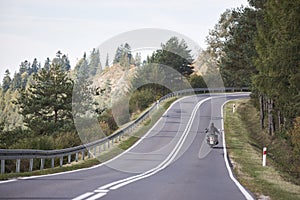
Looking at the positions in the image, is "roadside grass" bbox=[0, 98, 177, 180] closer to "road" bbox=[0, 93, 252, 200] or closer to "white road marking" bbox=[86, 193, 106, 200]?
"road" bbox=[0, 93, 252, 200]

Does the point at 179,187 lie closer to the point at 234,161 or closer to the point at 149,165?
the point at 149,165

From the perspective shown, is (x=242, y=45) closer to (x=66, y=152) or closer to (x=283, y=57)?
(x=283, y=57)

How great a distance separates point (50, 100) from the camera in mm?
55531

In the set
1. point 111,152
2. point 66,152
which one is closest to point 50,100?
point 111,152

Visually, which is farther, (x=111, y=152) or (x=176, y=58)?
(x=176, y=58)

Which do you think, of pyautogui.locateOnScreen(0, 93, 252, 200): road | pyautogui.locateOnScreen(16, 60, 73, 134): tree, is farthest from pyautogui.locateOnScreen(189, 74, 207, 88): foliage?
pyautogui.locateOnScreen(16, 60, 73, 134): tree

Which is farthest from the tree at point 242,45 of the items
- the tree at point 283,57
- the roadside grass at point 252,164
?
the tree at point 283,57

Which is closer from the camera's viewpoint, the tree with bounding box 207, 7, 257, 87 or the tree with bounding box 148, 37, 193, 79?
the tree with bounding box 207, 7, 257, 87

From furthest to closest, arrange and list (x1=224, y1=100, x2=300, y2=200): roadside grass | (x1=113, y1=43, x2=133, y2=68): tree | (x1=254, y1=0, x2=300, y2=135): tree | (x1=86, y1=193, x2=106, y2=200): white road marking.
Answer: (x1=113, y1=43, x2=133, y2=68): tree
(x1=254, y1=0, x2=300, y2=135): tree
(x1=224, y1=100, x2=300, y2=200): roadside grass
(x1=86, y1=193, x2=106, y2=200): white road marking

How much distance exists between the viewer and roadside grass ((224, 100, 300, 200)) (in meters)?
13.2

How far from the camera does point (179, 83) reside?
82.8 metres

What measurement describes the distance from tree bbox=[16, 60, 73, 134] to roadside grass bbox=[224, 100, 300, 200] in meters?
20.6

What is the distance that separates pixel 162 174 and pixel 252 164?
7.60m

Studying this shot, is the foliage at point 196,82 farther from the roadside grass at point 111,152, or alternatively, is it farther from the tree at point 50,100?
the tree at point 50,100
